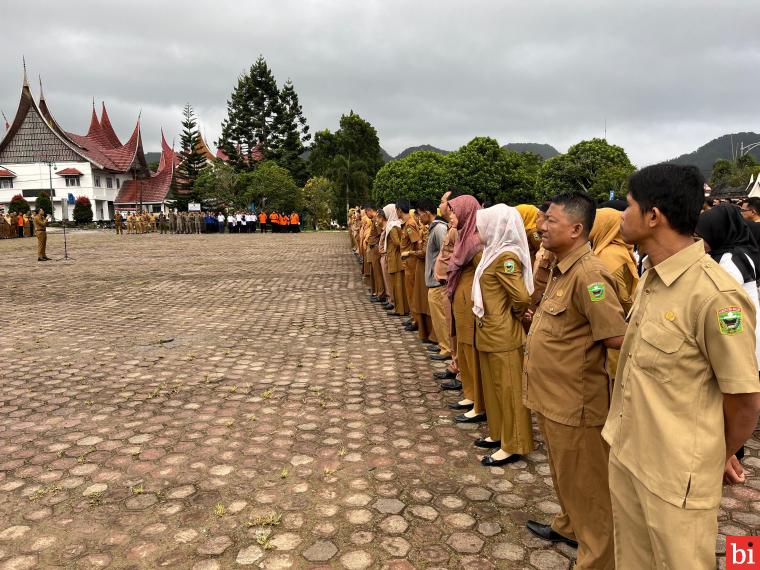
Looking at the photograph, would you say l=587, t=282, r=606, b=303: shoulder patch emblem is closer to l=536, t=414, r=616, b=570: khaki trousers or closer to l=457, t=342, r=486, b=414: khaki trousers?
l=536, t=414, r=616, b=570: khaki trousers

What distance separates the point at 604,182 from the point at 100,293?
29.6 meters

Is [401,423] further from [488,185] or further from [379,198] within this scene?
[379,198]

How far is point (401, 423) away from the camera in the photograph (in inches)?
158

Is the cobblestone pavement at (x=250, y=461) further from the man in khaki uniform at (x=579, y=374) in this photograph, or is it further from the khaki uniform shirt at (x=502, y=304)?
the khaki uniform shirt at (x=502, y=304)

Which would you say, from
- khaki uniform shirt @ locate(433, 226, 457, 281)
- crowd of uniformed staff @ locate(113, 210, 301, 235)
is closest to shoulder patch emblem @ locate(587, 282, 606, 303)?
khaki uniform shirt @ locate(433, 226, 457, 281)

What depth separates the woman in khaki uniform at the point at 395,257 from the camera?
301 inches

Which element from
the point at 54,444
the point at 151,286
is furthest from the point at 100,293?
the point at 54,444

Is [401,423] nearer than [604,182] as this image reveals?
Yes

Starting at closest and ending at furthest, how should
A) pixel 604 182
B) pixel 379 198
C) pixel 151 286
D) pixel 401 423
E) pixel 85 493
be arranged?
pixel 85 493
pixel 401 423
pixel 151 286
pixel 604 182
pixel 379 198

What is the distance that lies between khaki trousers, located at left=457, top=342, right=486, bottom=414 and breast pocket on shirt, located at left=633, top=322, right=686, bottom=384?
2.11m

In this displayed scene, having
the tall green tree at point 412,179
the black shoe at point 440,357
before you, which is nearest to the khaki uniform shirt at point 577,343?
the black shoe at point 440,357

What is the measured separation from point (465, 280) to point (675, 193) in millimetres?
2566

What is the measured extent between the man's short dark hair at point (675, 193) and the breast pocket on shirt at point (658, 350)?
0.29 m

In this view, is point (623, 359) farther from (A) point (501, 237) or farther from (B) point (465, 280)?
(B) point (465, 280)
